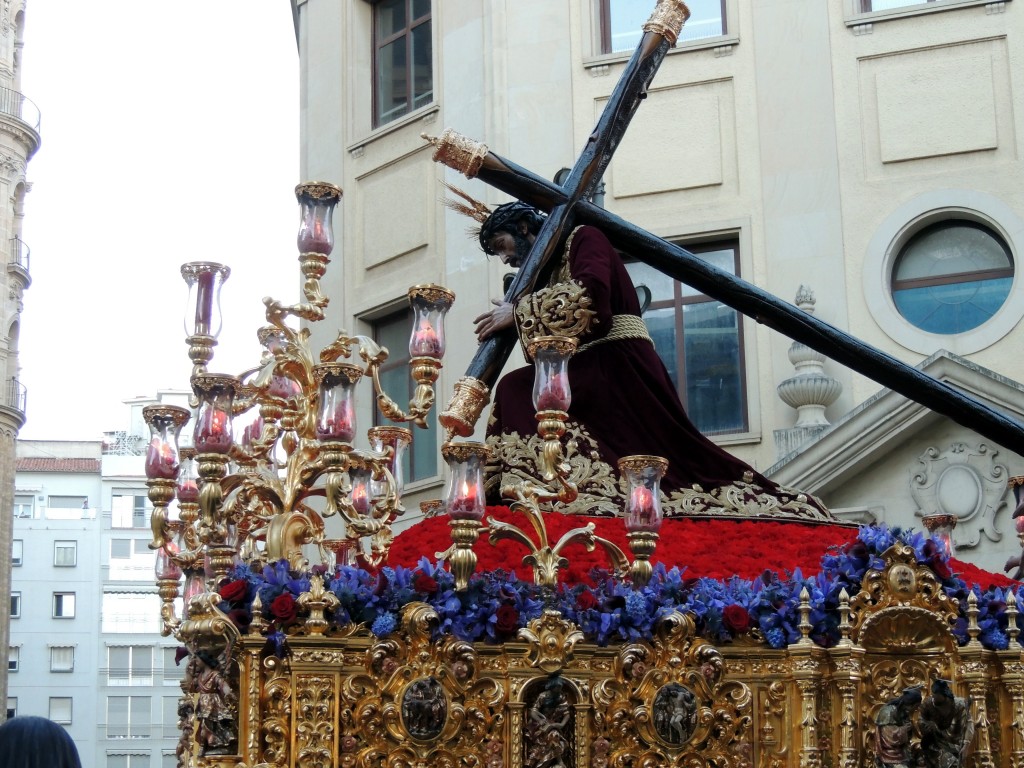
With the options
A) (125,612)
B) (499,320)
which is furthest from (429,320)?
(125,612)

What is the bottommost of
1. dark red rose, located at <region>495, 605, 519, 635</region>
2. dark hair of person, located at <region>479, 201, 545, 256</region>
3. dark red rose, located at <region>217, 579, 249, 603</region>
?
dark red rose, located at <region>495, 605, 519, 635</region>

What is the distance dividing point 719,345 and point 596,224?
7477 millimetres

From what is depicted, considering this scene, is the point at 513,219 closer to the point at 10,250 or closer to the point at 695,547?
the point at 695,547

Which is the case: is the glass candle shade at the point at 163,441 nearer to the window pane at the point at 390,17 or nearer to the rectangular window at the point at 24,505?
the window pane at the point at 390,17

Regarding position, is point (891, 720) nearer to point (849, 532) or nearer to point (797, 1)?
point (849, 532)

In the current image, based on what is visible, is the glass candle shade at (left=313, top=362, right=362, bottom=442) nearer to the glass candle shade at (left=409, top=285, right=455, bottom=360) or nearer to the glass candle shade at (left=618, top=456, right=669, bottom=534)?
the glass candle shade at (left=409, top=285, right=455, bottom=360)

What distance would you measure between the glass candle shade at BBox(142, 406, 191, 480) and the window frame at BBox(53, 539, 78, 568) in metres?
41.8

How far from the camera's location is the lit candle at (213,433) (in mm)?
8969

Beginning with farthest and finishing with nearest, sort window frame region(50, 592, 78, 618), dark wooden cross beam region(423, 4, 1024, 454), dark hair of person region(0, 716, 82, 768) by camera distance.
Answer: window frame region(50, 592, 78, 618) → dark wooden cross beam region(423, 4, 1024, 454) → dark hair of person region(0, 716, 82, 768)

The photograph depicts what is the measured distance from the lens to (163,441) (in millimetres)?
10125

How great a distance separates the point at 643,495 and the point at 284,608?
186 centimetres

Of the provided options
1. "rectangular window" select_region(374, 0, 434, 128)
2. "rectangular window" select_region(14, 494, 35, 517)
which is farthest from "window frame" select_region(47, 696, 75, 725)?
"rectangular window" select_region(374, 0, 434, 128)

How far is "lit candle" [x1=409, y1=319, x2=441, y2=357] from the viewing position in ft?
33.3

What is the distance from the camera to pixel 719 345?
1875 centimetres
